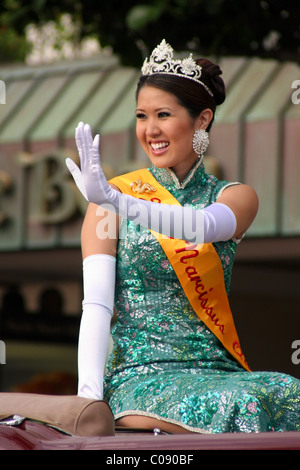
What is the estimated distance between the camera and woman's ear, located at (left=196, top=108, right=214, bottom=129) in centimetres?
321

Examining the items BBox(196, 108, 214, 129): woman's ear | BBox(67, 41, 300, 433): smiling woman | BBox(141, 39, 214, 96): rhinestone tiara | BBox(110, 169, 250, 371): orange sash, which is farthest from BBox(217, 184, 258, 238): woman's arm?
BBox(141, 39, 214, 96): rhinestone tiara

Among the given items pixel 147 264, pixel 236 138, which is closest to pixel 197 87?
pixel 147 264

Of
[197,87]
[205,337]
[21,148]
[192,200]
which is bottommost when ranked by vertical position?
[205,337]

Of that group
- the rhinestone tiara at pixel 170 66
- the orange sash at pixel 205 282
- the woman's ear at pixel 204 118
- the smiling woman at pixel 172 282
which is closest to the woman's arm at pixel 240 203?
the smiling woman at pixel 172 282

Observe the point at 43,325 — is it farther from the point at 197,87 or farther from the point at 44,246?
the point at 197,87

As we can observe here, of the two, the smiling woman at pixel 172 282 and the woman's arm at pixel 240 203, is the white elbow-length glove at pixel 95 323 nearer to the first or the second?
the smiling woman at pixel 172 282

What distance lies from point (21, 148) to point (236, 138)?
291 centimetres

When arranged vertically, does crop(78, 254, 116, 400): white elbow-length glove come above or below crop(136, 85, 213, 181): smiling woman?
below

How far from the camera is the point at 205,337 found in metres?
3.03

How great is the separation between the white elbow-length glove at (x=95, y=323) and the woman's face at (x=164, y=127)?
399mm

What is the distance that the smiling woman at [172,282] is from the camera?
2.74m

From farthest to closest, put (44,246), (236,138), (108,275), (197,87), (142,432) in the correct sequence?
(44,246), (236,138), (197,87), (108,275), (142,432)

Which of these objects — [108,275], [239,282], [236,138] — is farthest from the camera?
[239,282]

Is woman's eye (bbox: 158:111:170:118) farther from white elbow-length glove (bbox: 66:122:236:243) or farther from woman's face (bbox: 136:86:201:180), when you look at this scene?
white elbow-length glove (bbox: 66:122:236:243)
